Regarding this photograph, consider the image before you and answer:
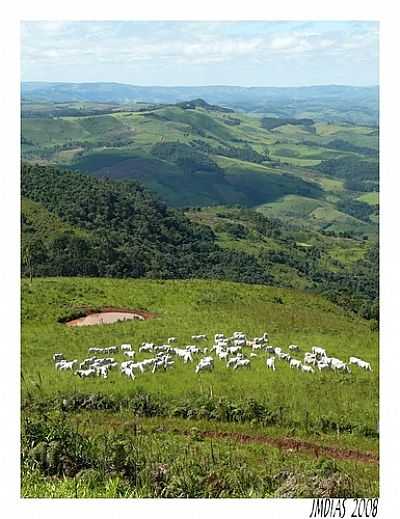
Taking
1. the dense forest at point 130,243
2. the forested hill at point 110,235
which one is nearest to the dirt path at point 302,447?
the dense forest at point 130,243

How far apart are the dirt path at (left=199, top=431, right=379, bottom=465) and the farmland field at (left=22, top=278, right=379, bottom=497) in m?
0.02

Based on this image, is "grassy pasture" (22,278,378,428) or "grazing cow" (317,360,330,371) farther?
"grazing cow" (317,360,330,371)

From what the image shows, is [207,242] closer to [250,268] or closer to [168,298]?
[250,268]

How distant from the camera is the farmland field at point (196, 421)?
25.8 feet

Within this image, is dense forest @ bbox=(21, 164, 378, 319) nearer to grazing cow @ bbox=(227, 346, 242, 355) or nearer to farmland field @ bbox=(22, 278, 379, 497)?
grazing cow @ bbox=(227, 346, 242, 355)

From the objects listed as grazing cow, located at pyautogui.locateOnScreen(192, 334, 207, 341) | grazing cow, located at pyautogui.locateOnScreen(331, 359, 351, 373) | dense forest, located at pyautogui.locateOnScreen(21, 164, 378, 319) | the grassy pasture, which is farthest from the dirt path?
dense forest, located at pyautogui.locateOnScreen(21, 164, 378, 319)

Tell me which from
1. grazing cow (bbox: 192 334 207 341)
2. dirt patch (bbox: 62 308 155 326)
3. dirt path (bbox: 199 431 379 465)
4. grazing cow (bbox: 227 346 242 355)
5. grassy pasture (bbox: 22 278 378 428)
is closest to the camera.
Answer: dirt path (bbox: 199 431 379 465)

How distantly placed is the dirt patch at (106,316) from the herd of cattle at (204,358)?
3.16m

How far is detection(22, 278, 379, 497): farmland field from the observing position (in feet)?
25.8

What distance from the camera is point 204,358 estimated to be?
12.8m

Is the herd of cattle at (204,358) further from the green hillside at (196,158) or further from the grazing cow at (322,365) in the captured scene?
the green hillside at (196,158)

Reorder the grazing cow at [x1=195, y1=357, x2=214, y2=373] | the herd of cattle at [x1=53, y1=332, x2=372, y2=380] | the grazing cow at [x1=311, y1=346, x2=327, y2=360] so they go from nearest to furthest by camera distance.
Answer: the herd of cattle at [x1=53, y1=332, x2=372, y2=380], the grazing cow at [x1=195, y1=357, x2=214, y2=373], the grazing cow at [x1=311, y1=346, x2=327, y2=360]

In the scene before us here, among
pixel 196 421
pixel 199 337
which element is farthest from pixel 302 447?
pixel 199 337

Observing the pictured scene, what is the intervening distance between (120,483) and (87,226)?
44.5m
